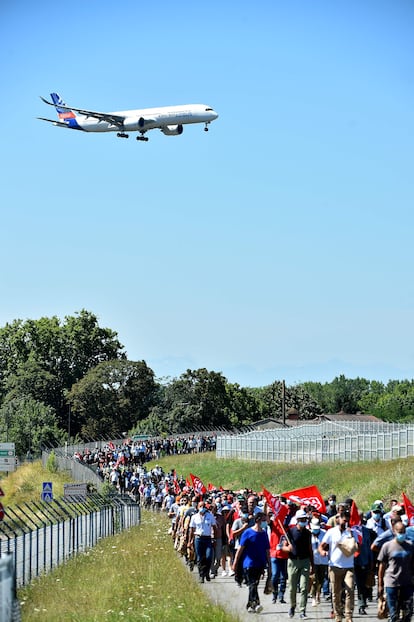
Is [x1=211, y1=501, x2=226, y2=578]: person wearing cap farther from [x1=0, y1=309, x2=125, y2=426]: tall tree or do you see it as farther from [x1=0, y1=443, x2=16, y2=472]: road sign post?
[x1=0, y1=309, x2=125, y2=426]: tall tree

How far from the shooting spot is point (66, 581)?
22.7 meters

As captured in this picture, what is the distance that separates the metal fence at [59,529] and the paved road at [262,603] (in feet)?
10.5

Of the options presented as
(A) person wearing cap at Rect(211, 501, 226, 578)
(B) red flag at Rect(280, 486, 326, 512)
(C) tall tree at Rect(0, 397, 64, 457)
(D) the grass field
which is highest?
(C) tall tree at Rect(0, 397, 64, 457)

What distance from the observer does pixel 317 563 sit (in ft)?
66.6

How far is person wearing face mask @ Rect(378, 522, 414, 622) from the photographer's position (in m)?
16.4

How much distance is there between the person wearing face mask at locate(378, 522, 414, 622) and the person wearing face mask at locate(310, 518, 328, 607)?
120 inches

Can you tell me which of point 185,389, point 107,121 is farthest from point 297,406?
point 107,121

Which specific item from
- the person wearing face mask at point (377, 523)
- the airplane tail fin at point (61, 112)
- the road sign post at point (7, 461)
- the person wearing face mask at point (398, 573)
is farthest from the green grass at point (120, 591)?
the airplane tail fin at point (61, 112)

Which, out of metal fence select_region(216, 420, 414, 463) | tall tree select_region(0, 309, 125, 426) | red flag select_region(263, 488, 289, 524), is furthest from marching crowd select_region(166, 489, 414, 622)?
tall tree select_region(0, 309, 125, 426)

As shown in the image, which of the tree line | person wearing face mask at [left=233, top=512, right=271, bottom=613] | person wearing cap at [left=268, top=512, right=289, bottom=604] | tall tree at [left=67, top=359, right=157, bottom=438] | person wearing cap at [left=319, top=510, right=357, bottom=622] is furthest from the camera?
tall tree at [left=67, top=359, right=157, bottom=438]

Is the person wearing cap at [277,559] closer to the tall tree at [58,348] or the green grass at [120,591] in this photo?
the green grass at [120,591]

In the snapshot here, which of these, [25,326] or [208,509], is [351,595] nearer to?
[208,509]

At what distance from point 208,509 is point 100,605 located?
4806mm

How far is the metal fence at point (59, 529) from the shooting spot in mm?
22200
